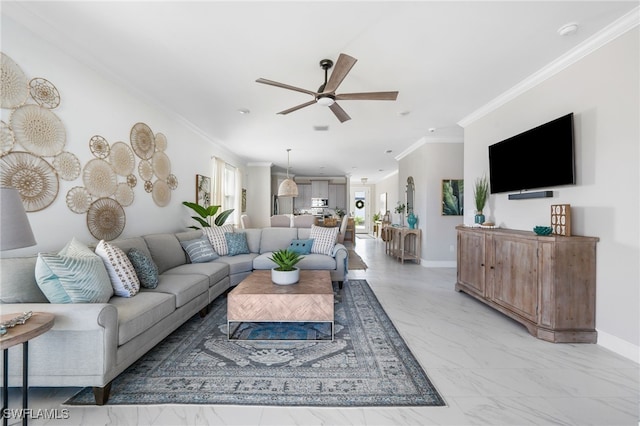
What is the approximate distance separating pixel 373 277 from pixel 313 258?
1.41 meters

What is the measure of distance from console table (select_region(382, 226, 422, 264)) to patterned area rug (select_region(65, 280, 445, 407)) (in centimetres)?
356

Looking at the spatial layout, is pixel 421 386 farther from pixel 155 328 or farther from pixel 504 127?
pixel 504 127

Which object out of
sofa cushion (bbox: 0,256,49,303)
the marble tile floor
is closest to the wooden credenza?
the marble tile floor

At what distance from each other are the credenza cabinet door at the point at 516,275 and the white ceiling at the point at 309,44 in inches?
74.6

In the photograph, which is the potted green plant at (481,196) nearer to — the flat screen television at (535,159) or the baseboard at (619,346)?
the flat screen television at (535,159)

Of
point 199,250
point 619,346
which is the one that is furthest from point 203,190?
point 619,346

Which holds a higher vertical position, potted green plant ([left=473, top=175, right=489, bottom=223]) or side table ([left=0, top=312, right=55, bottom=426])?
potted green plant ([left=473, top=175, right=489, bottom=223])

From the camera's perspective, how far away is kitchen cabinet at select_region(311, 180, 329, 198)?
1084 centimetres

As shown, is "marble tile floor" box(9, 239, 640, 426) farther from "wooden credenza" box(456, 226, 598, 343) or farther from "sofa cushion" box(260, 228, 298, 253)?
"sofa cushion" box(260, 228, 298, 253)

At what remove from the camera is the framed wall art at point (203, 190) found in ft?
16.0

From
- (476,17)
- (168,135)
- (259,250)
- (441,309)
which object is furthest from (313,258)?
(476,17)

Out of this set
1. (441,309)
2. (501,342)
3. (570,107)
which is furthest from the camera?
(441,309)

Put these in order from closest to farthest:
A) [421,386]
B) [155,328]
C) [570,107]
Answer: [421,386] < [155,328] < [570,107]

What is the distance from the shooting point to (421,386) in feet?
5.84
